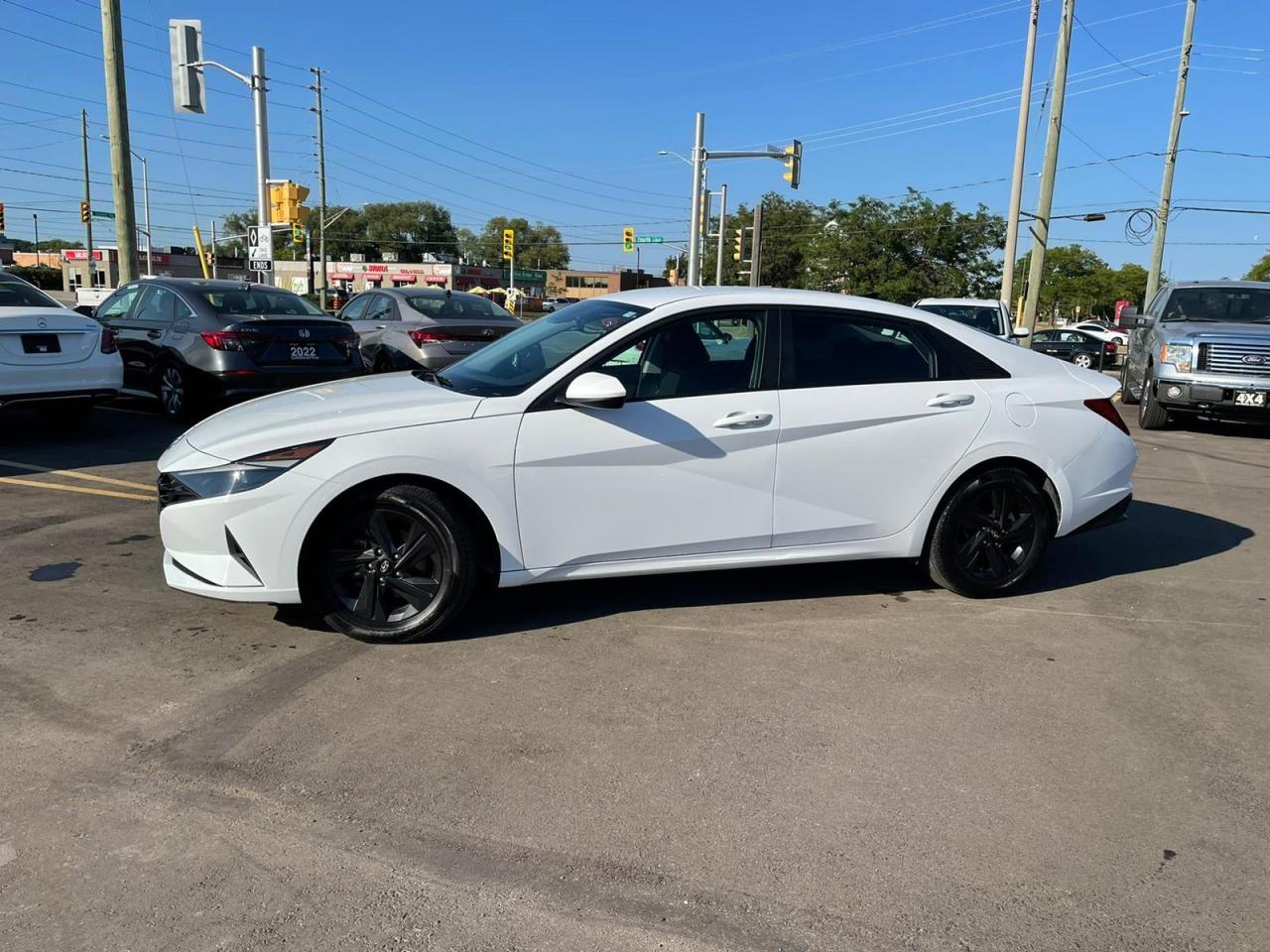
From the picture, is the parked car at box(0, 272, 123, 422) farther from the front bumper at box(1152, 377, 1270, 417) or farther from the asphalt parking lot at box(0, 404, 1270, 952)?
the front bumper at box(1152, 377, 1270, 417)

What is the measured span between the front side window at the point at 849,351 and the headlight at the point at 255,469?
2.24m

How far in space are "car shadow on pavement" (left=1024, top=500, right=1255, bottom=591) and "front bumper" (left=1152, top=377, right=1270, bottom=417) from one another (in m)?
4.68

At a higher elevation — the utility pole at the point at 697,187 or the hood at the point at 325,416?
Answer: the utility pole at the point at 697,187

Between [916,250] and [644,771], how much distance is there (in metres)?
50.3

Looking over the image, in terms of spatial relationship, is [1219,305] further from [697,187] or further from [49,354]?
[697,187]

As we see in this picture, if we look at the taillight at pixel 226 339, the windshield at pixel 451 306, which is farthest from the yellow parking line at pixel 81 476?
the windshield at pixel 451 306

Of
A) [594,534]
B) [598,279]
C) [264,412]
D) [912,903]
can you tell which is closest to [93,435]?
[264,412]

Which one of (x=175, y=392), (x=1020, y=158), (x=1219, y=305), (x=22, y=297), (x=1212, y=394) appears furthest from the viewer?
(x=1020, y=158)

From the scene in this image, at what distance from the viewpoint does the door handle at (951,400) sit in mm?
4980

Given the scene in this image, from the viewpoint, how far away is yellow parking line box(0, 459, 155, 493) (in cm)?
745

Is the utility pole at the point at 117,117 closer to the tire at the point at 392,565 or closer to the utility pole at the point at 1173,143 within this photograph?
the tire at the point at 392,565

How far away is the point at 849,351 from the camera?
16.3 feet

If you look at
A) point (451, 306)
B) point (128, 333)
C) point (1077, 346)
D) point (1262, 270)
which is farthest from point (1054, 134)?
point (1262, 270)

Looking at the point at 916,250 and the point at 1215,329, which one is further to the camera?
the point at 916,250
